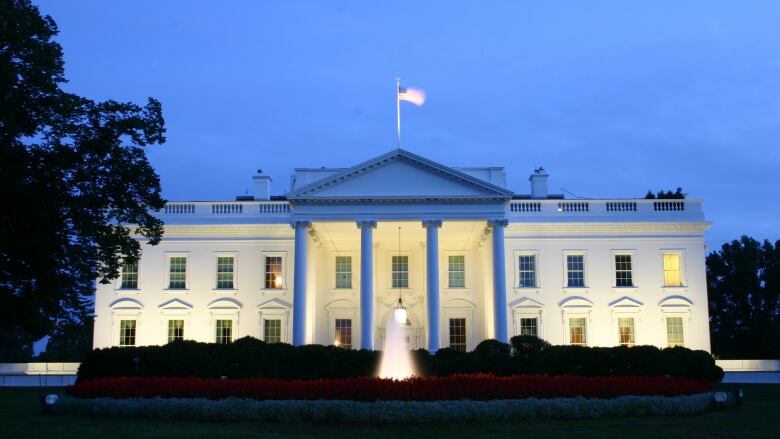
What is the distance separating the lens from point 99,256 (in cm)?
2036

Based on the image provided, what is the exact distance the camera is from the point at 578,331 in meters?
38.5

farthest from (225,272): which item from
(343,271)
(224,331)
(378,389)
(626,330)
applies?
(378,389)

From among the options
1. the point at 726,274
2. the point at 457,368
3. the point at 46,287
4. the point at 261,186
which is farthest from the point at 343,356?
the point at 726,274

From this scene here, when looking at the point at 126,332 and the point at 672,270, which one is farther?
the point at 672,270

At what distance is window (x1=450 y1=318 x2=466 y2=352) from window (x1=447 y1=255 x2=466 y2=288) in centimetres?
174

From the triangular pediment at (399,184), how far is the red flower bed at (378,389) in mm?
15874

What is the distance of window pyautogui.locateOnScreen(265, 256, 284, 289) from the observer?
3906 centimetres

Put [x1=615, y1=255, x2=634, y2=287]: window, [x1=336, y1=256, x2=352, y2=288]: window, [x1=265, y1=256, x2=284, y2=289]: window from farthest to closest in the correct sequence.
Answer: [x1=336, y1=256, x2=352, y2=288]: window
[x1=265, y1=256, x2=284, y2=289]: window
[x1=615, y1=255, x2=634, y2=287]: window

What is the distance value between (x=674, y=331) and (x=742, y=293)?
60.8ft

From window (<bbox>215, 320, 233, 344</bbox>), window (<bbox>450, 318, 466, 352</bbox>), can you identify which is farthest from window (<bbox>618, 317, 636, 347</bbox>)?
window (<bbox>215, 320, 233, 344</bbox>)

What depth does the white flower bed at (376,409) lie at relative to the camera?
Answer: 17656 millimetres

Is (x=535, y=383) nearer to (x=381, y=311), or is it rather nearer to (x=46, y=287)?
(x=46, y=287)

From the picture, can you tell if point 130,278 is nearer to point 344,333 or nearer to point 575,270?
point 344,333

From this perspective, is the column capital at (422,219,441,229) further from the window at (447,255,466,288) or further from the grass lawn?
the grass lawn
